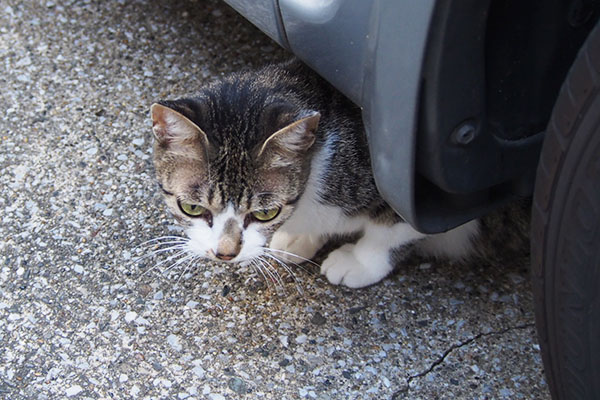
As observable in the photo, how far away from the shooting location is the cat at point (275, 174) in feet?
6.96

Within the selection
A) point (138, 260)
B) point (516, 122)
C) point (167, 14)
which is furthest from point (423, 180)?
point (167, 14)

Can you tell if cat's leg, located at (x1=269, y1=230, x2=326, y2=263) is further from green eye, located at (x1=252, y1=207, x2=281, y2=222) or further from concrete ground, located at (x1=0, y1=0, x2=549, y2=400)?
green eye, located at (x1=252, y1=207, x2=281, y2=222)

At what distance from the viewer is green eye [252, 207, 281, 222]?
2.20m

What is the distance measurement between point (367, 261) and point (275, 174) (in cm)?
54

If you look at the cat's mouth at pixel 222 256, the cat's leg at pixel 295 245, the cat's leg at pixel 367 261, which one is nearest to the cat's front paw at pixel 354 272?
the cat's leg at pixel 367 261

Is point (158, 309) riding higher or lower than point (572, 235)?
lower

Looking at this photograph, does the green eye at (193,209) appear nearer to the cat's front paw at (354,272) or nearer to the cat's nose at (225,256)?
the cat's nose at (225,256)

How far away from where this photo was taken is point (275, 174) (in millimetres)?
2164

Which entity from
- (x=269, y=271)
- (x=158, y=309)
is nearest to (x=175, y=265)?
(x=158, y=309)

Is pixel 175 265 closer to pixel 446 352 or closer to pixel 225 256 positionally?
pixel 225 256

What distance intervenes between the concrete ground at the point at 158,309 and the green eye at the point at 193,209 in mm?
365

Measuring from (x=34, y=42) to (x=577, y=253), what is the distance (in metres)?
2.79

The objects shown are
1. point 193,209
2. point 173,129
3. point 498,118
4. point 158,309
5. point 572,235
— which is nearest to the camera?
point 572,235

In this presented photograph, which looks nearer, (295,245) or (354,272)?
(354,272)
